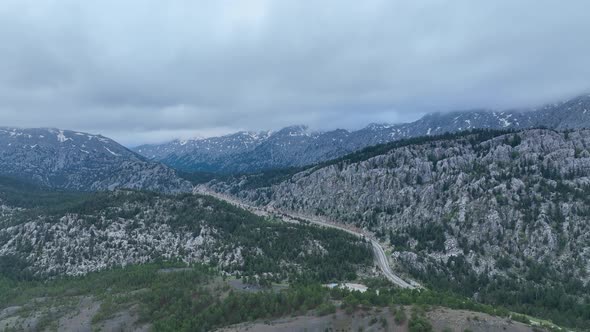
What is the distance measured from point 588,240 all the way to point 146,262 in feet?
668

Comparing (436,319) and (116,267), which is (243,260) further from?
(436,319)

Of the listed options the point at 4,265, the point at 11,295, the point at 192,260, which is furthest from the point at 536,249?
the point at 4,265

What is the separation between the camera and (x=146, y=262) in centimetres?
19612

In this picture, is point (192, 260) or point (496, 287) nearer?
point (496, 287)

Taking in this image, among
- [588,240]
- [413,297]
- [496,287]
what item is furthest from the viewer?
[588,240]

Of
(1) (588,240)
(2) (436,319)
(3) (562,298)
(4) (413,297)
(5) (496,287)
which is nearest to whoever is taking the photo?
(2) (436,319)

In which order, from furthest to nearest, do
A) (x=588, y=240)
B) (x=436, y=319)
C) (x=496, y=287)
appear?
1. (x=588, y=240)
2. (x=496, y=287)
3. (x=436, y=319)

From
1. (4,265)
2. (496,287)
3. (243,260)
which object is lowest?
(496,287)

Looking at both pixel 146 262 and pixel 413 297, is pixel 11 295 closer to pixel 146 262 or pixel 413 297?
pixel 146 262

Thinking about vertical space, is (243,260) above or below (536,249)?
above

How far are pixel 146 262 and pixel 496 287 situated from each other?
15521cm

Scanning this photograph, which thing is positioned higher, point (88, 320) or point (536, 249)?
point (88, 320)

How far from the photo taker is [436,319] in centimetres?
10006

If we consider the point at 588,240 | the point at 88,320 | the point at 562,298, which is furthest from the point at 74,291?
the point at 588,240
